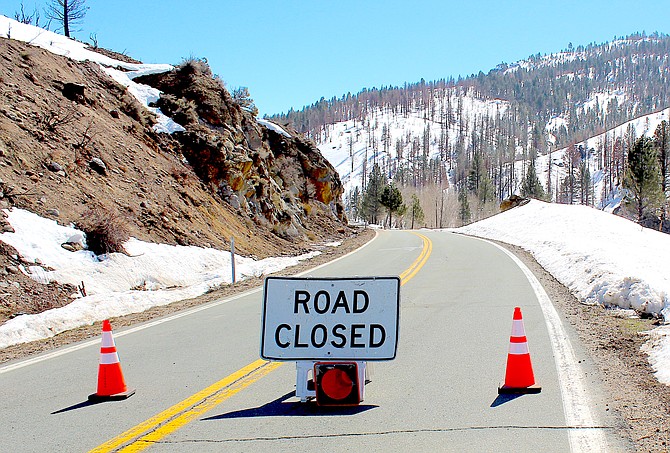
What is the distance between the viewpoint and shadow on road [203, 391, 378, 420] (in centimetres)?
523

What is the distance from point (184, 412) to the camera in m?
5.32

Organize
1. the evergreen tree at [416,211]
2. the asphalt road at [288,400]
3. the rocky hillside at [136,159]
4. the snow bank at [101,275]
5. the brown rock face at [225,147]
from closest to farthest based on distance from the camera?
the asphalt road at [288,400] < the snow bank at [101,275] < the rocky hillside at [136,159] < the brown rock face at [225,147] < the evergreen tree at [416,211]

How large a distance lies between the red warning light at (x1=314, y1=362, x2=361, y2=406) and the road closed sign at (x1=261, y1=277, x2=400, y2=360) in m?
0.15

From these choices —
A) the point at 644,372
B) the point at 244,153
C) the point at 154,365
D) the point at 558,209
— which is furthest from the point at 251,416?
the point at 558,209

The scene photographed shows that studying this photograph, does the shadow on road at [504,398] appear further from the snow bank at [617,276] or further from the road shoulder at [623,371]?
the snow bank at [617,276]

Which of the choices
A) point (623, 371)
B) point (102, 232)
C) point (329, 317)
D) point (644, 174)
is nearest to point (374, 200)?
point (644, 174)

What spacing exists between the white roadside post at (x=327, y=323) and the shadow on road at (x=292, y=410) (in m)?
0.11

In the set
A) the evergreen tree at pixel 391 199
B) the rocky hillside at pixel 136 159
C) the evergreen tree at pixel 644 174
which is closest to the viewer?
the rocky hillside at pixel 136 159

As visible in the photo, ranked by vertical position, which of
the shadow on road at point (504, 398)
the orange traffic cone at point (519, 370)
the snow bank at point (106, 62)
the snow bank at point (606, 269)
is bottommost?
the shadow on road at point (504, 398)

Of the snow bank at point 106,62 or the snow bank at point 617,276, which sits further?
the snow bank at point 106,62

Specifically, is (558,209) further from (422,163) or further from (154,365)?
(422,163)

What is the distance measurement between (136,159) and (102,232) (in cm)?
692

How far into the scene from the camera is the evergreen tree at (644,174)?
192 ft

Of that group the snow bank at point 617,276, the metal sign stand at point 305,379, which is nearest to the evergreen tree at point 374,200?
the snow bank at point 617,276
